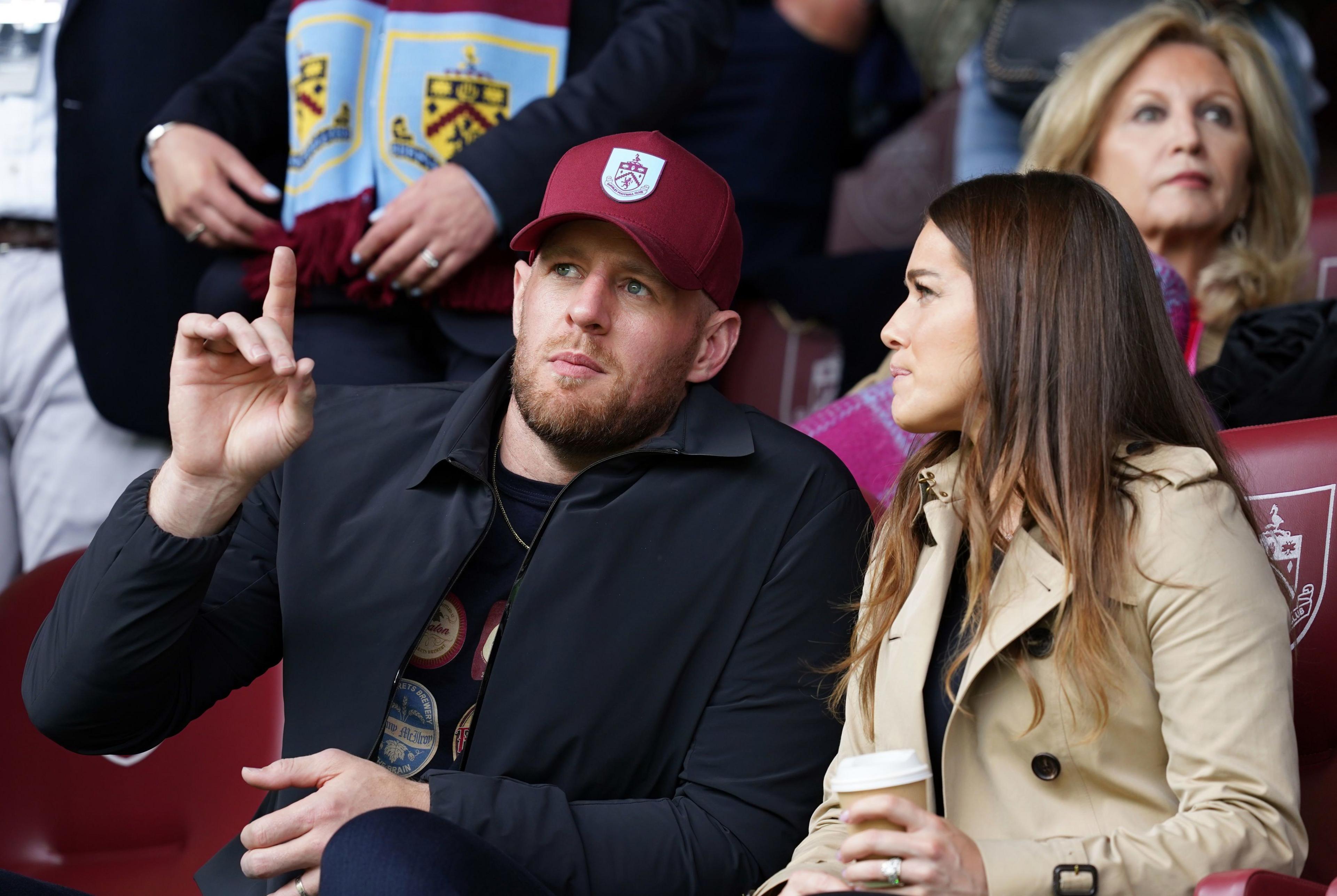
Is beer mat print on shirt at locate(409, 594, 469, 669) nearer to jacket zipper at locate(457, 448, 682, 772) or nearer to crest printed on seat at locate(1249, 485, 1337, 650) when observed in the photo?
jacket zipper at locate(457, 448, 682, 772)

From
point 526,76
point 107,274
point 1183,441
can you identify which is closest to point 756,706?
point 1183,441

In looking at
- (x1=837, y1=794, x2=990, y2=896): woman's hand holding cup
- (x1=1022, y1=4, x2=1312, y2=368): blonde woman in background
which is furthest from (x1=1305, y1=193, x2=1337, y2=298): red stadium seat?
(x1=837, y1=794, x2=990, y2=896): woman's hand holding cup

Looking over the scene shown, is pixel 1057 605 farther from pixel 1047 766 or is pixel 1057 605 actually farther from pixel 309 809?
pixel 309 809

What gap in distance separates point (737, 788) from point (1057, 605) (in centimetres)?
44

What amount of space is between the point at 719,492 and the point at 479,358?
0.74 m

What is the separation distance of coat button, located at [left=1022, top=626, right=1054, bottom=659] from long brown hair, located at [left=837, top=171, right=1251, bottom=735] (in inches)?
0.6

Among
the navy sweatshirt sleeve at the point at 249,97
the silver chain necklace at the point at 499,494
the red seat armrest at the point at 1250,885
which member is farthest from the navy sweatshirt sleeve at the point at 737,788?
the navy sweatshirt sleeve at the point at 249,97

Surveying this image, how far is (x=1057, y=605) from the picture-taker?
4.78ft

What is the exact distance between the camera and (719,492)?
5.98 ft

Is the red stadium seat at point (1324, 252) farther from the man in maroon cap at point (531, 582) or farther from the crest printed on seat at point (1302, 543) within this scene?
the man in maroon cap at point (531, 582)

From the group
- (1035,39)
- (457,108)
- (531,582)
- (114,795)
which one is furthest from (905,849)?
(1035,39)

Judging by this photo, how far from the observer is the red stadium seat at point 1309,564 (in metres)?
1.66

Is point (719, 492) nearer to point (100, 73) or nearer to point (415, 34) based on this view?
point (415, 34)

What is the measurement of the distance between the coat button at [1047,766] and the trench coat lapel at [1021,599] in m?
0.10
